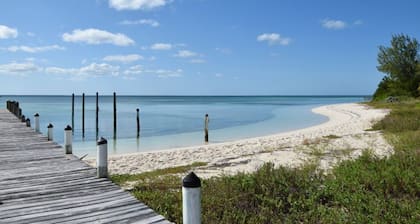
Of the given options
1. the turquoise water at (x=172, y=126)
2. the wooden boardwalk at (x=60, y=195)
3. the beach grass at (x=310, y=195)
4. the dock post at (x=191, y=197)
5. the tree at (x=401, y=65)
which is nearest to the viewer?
the dock post at (x=191, y=197)

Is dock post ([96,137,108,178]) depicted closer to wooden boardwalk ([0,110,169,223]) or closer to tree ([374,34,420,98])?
wooden boardwalk ([0,110,169,223])

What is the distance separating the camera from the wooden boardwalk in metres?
4.71

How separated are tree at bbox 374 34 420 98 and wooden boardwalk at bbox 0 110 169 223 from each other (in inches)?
2176

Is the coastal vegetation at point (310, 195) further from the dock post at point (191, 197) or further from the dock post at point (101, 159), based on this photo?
the dock post at point (191, 197)

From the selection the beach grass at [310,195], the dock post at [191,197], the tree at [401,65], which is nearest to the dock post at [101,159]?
the beach grass at [310,195]

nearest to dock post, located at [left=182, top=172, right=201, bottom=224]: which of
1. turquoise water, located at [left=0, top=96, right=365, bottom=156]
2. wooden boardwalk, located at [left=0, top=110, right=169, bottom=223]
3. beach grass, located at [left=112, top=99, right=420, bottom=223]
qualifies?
wooden boardwalk, located at [left=0, top=110, right=169, bottom=223]

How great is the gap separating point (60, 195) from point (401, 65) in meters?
59.6

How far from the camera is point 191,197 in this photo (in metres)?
3.83

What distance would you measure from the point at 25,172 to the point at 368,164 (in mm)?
7145

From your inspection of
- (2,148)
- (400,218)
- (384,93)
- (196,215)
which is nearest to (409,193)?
(400,218)

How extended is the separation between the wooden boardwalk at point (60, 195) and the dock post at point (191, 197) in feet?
2.88

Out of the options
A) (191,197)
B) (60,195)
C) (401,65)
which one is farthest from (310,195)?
(401,65)

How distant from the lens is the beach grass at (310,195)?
5.23 meters

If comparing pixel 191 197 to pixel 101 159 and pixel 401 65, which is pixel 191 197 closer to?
pixel 101 159
